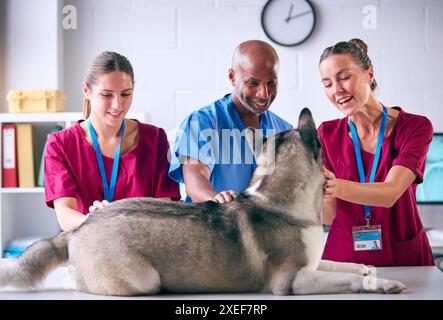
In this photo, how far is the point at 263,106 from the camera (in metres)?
1.51

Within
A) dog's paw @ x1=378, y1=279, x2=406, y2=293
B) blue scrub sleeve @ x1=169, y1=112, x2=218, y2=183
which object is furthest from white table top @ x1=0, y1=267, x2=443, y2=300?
blue scrub sleeve @ x1=169, y1=112, x2=218, y2=183

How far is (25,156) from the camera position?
2.93 m

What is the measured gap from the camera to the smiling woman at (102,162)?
62.6 inches

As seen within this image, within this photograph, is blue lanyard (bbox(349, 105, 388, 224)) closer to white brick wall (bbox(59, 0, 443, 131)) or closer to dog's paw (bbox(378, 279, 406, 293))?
dog's paw (bbox(378, 279, 406, 293))

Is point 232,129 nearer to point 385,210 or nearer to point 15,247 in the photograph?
point 385,210

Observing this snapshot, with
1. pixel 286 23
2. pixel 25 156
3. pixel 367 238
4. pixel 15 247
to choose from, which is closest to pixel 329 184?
pixel 367 238

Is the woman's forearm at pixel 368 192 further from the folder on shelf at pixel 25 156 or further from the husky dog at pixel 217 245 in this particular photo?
the folder on shelf at pixel 25 156

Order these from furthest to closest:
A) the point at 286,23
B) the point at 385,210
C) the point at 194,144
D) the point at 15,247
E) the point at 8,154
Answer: the point at 8,154, the point at 15,247, the point at 286,23, the point at 385,210, the point at 194,144

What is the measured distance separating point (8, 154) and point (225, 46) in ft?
4.08

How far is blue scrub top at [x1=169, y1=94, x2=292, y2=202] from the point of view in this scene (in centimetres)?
158

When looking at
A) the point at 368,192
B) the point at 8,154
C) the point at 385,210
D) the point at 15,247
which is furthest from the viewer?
the point at 8,154

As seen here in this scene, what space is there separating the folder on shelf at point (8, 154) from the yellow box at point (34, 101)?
0.33 ft

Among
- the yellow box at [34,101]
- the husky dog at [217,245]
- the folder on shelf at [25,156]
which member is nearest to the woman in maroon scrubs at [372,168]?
the husky dog at [217,245]
